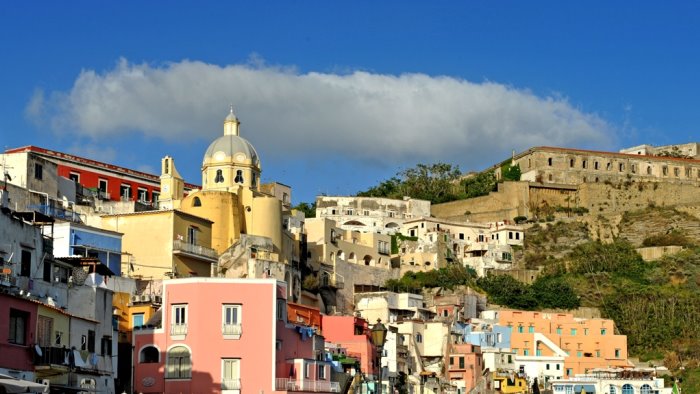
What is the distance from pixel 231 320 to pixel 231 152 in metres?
38.4

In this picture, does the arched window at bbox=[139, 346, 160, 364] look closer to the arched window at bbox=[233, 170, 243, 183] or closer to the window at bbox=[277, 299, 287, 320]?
the window at bbox=[277, 299, 287, 320]

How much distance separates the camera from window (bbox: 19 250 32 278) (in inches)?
1620

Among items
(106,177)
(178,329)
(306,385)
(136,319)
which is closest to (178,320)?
(178,329)

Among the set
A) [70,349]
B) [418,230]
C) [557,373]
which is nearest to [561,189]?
[418,230]

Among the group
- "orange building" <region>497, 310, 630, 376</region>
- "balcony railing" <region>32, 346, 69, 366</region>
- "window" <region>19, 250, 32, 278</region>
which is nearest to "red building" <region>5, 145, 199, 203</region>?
"orange building" <region>497, 310, 630, 376</region>

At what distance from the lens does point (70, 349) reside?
40250 millimetres

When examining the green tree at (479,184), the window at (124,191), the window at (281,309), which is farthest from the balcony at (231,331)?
the green tree at (479,184)

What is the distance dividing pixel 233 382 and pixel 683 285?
224ft

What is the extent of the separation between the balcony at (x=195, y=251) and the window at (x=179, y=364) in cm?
2196

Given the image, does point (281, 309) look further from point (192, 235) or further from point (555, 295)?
point (555, 295)

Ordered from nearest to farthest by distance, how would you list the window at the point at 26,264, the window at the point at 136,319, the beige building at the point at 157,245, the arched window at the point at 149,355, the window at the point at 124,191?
1. the window at the point at 26,264
2. the arched window at the point at 149,355
3. the window at the point at 136,319
4. the beige building at the point at 157,245
5. the window at the point at 124,191

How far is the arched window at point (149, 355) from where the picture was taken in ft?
161

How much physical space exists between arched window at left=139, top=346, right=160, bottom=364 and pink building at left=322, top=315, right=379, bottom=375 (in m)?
19.5

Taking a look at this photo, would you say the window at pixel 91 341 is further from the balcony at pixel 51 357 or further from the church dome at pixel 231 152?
the church dome at pixel 231 152
